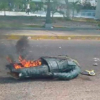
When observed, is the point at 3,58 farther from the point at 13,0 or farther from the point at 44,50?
the point at 44,50

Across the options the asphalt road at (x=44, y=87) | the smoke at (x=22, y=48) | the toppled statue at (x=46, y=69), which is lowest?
the asphalt road at (x=44, y=87)

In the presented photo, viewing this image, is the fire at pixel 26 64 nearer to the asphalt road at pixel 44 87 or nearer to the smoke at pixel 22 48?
the asphalt road at pixel 44 87

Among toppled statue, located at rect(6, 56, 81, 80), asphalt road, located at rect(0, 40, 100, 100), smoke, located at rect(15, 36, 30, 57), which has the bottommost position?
asphalt road, located at rect(0, 40, 100, 100)

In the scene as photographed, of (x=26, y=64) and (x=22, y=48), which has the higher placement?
(x=22, y=48)

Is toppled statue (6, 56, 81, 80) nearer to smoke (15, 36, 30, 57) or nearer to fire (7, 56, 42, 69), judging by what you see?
fire (7, 56, 42, 69)

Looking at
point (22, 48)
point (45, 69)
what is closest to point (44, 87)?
point (45, 69)

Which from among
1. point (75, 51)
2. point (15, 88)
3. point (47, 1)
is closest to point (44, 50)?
point (75, 51)

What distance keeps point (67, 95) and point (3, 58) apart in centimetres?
217

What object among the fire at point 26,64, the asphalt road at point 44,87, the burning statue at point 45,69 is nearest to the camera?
the asphalt road at point 44,87

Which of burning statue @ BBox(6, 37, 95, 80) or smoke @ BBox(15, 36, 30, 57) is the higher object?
smoke @ BBox(15, 36, 30, 57)

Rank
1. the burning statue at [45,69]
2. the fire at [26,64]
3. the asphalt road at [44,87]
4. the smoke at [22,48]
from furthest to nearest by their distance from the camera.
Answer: the smoke at [22,48] → the fire at [26,64] → the burning statue at [45,69] → the asphalt road at [44,87]

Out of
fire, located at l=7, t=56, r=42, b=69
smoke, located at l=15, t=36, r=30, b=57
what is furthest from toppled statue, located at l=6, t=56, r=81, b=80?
smoke, located at l=15, t=36, r=30, b=57

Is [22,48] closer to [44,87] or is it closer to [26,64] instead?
[26,64]

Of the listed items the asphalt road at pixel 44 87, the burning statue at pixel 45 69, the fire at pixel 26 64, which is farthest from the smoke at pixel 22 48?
the fire at pixel 26 64
